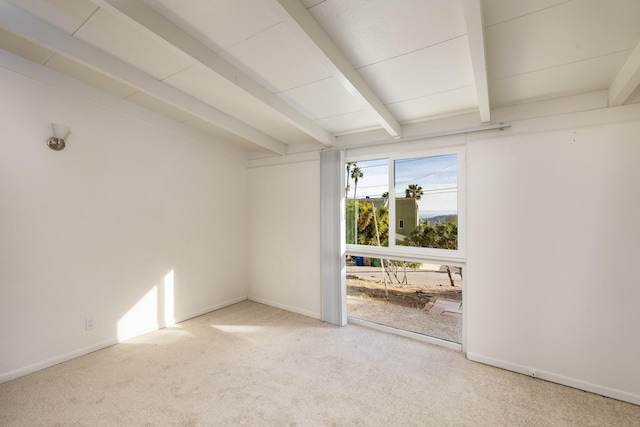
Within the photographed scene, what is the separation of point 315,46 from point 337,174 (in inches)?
77.1

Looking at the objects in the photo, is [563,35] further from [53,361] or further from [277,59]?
[53,361]

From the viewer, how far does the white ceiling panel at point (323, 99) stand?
2355 mm

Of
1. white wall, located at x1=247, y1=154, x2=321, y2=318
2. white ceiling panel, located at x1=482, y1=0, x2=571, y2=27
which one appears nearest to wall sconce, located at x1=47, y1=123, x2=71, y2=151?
white wall, located at x1=247, y1=154, x2=321, y2=318

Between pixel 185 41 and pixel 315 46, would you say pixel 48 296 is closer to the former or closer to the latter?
pixel 185 41

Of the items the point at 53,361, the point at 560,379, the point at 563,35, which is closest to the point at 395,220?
the point at 560,379

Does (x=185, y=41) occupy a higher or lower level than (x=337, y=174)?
higher

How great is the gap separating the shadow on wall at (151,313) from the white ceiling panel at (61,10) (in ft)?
8.48

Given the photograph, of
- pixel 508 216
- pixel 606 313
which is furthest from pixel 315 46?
pixel 606 313

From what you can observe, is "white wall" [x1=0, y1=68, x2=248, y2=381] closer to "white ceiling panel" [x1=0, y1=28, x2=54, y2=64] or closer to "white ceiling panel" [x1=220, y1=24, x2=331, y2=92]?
"white ceiling panel" [x1=0, y1=28, x2=54, y2=64]

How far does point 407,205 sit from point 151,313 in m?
3.27

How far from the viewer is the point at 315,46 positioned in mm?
1615

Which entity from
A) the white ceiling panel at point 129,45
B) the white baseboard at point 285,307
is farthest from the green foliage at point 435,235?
the white ceiling panel at point 129,45

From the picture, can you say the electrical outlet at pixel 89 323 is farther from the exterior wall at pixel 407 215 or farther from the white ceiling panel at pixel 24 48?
the exterior wall at pixel 407 215

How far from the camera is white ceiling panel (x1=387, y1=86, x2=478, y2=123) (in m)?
2.41
